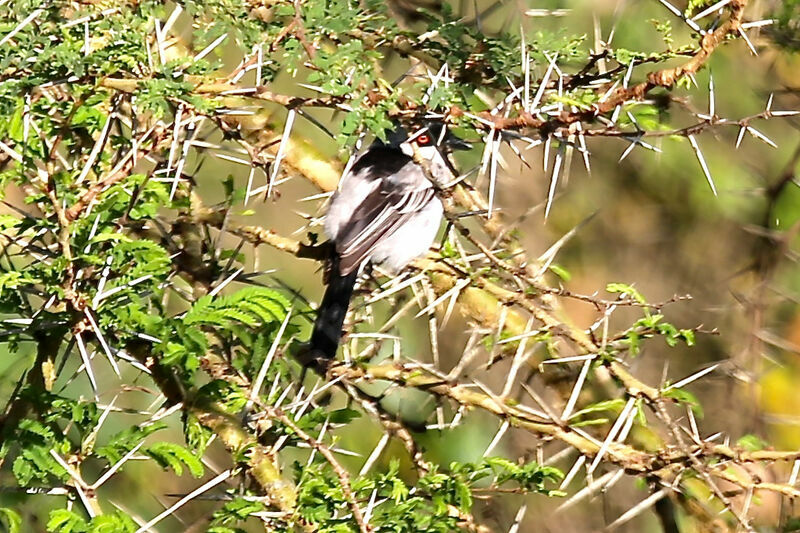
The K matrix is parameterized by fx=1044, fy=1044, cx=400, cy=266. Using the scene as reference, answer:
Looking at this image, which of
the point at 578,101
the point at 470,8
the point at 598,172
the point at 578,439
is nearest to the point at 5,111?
the point at 578,101

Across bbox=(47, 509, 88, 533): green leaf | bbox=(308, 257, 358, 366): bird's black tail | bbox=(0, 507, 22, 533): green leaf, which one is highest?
bbox=(47, 509, 88, 533): green leaf

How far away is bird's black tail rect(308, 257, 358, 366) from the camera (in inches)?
127

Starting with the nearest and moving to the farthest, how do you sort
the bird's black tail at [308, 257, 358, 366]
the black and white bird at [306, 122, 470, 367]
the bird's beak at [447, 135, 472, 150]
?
the bird's black tail at [308, 257, 358, 366]
the bird's beak at [447, 135, 472, 150]
the black and white bird at [306, 122, 470, 367]

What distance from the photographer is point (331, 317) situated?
3.46 meters

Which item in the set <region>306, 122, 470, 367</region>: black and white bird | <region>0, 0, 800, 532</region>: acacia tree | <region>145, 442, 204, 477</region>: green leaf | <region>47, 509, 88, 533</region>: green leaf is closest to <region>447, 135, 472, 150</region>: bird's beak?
<region>306, 122, 470, 367</region>: black and white bird

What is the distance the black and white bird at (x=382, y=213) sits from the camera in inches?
149

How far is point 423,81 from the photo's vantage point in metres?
3.26

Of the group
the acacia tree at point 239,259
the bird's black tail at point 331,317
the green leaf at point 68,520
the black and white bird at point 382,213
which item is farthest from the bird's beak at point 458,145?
the green leaf at point 68,520

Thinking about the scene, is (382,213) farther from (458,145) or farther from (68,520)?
(68,520)

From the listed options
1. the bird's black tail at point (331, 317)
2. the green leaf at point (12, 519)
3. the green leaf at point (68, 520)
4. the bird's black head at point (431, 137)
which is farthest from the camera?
the bird's black tail at point (331, 317)

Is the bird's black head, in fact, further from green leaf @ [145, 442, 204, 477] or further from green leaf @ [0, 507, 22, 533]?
green leaf @ [0, 507, 22, 533]

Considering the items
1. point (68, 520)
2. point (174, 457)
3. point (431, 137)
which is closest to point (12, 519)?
point (68, 520)

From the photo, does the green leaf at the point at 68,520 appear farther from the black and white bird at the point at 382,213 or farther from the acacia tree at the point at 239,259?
the black and white bird at the point at 382,213

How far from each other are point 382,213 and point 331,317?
2.91 feet
